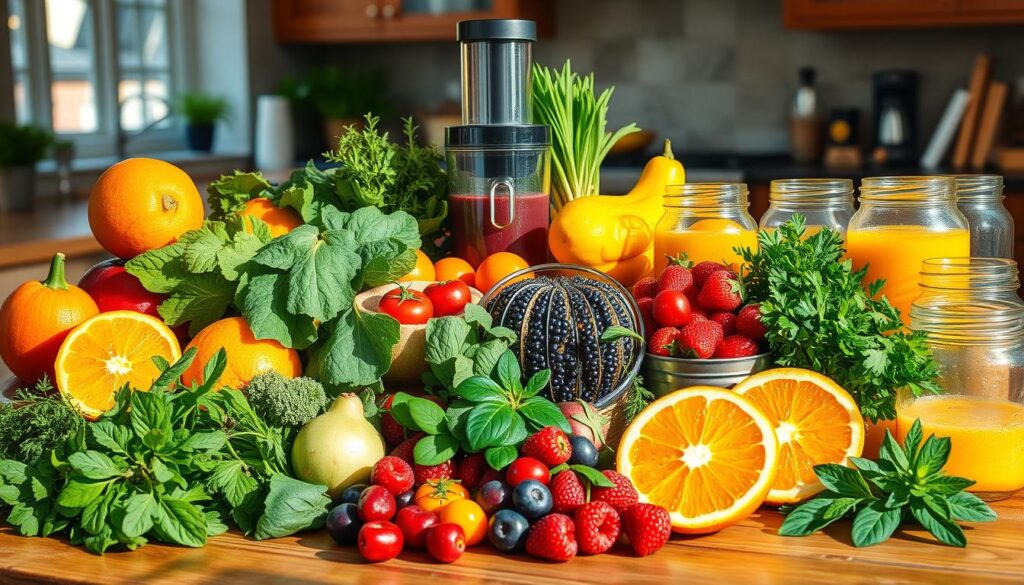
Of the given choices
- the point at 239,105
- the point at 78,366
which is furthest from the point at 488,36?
the point at 239,105

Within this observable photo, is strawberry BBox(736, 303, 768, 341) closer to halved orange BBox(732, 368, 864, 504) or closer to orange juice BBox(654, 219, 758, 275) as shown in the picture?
halved orange BBox(732, 368, 864, 504)

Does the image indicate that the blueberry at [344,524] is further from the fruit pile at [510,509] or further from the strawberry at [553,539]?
the strawberry at [553,539]

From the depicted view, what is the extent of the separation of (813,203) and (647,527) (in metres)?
0.64

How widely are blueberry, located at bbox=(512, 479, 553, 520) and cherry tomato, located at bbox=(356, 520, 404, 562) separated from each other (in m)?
0.12

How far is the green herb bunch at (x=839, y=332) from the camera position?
119 centimetres

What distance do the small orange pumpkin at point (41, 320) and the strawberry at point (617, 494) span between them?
0.77 m

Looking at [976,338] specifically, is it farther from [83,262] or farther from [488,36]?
[83,262]

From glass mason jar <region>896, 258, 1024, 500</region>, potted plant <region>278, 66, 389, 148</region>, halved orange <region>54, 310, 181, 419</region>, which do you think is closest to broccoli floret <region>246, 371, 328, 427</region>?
halved orange <region>54, 310, 181, 419</region>

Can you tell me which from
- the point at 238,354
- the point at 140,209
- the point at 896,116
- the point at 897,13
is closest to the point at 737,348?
the point at 238,354

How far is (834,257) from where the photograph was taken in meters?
1.27

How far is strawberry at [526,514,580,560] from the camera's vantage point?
40.3 inches

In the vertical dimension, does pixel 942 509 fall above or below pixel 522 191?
below

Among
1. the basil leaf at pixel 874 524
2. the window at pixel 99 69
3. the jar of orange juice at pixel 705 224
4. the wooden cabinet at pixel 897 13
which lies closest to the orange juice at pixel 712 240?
the jar of orange juice at pixel 705 224

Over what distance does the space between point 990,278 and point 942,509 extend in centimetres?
27
